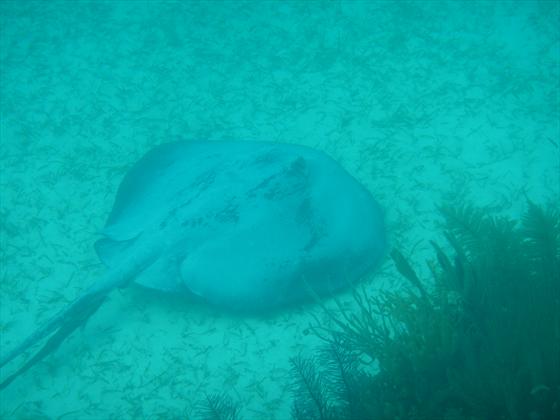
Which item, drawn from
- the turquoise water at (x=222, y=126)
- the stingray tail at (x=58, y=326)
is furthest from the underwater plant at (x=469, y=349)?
the stingray tail at (x=58, y=326)

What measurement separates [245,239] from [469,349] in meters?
2.37

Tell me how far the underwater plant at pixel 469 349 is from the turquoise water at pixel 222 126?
0.64 metres

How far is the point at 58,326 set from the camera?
12.5 feet

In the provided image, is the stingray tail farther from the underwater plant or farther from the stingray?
the underwater plant

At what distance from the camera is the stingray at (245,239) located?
3965 mm

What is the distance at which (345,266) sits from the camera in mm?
4070

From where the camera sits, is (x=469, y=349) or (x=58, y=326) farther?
(x=58, y=326)

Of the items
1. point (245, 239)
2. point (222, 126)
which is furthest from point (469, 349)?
point (222, 126)

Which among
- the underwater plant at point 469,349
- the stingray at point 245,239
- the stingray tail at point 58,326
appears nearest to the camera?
the underwater plant at point 469,349

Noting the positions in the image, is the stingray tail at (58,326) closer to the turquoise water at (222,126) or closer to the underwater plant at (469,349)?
the turquoise water at (222,126)

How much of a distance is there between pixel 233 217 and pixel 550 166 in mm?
4451

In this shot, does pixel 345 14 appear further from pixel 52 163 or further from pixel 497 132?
pixel 52 163

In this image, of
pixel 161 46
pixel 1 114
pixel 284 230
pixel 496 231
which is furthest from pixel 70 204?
pixel 496 231

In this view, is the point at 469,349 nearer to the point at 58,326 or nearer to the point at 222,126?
the point at 58,326
